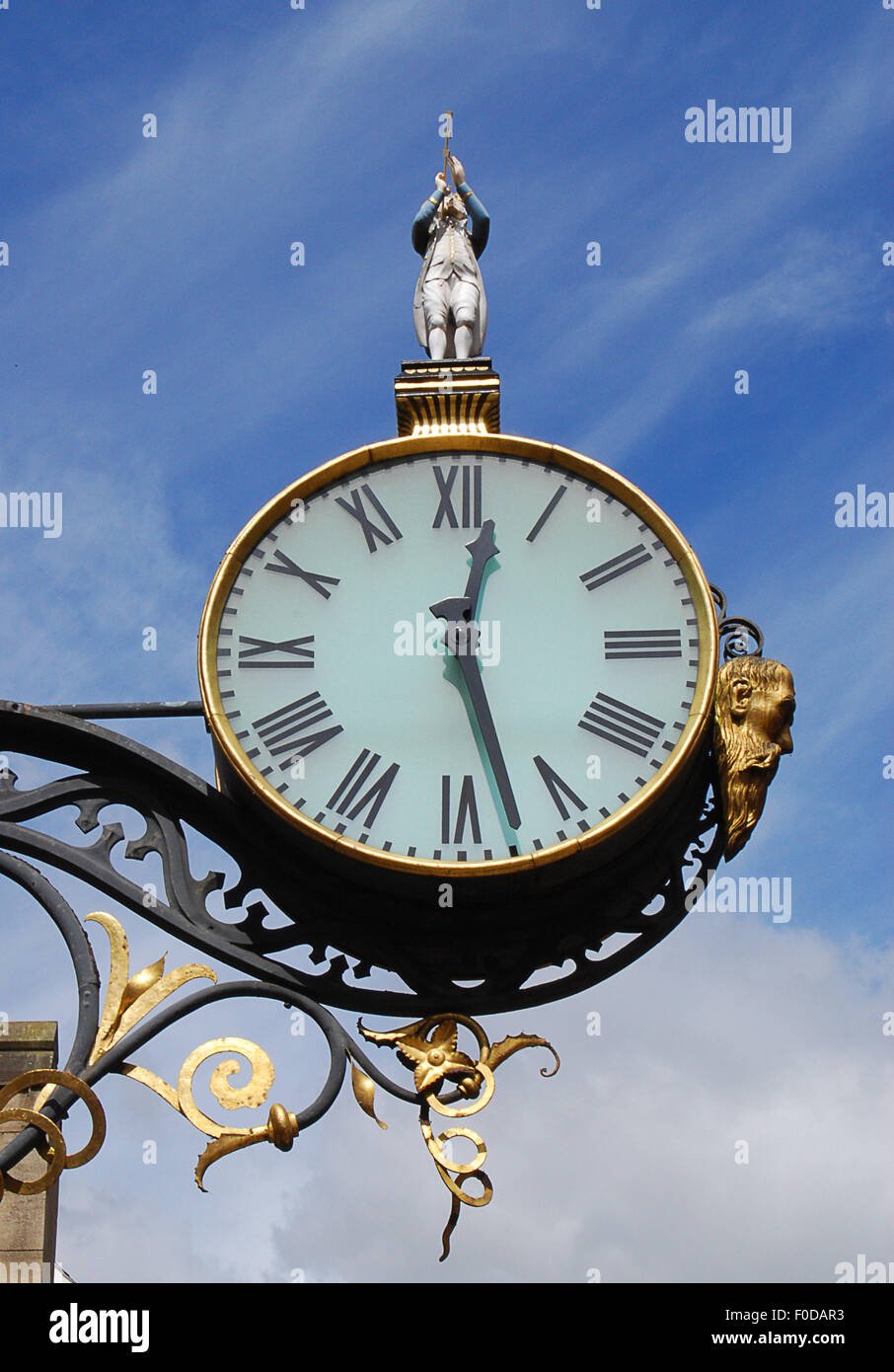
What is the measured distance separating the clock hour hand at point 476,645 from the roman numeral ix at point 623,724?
34 cm

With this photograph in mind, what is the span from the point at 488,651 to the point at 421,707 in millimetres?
333

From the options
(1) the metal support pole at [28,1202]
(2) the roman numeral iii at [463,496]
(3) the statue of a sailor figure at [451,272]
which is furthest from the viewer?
(1) the metal support pole at [28,1202]

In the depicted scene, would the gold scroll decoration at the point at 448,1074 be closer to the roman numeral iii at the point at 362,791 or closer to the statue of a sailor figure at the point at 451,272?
the roman numeral iii at the point at 362,791

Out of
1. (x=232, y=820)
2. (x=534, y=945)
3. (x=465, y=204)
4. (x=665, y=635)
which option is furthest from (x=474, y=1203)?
(x=465, y=204)

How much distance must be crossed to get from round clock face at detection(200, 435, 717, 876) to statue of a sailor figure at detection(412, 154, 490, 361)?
80cm

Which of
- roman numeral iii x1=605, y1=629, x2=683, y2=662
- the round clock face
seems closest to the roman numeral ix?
the round clock face

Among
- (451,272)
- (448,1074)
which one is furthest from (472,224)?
(448,1074)

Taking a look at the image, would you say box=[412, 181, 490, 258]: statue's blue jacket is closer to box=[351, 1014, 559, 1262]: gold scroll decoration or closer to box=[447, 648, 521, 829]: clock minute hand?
box=[447, 648, 521, 829]: clock minute hand

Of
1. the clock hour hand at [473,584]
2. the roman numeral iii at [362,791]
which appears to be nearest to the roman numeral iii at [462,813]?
the roman numeral iii at [362,791]

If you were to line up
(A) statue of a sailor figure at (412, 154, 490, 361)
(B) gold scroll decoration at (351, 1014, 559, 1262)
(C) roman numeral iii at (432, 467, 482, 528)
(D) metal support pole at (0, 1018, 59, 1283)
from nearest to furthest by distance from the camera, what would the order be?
1. (B) gold scroll decoration at (351, 1014, 559, 1262)
2. (C) roman numeral iii at (432, 467, 482, 528)
3. (A) statue of a sailor figure at (412, 154, 490, 361)
4. (D) metal support pole at (0, 1018, 59, 1283)

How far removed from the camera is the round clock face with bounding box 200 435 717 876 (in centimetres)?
724

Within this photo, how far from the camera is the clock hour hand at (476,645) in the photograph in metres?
7.27

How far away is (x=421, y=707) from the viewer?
297 inches

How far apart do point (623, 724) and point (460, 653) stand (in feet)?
2.05
